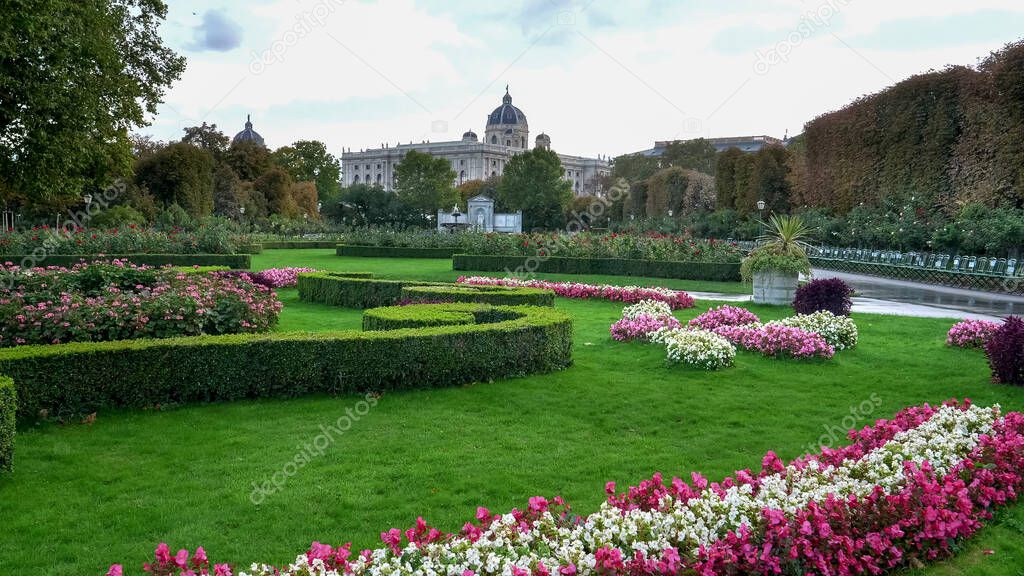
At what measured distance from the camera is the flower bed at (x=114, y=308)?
293 inches

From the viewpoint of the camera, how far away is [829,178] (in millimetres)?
32375

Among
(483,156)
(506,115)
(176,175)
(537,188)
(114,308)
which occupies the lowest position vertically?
(114,308)

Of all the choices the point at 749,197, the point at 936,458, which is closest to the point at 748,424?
the point at 936,458

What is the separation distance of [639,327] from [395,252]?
814 inches

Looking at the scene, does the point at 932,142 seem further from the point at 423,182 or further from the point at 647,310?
the point at 423,182

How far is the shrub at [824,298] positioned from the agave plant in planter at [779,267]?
2309 mm

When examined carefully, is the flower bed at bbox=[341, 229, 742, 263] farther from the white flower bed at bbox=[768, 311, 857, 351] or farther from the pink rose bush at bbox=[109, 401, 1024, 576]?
the pink rose bush at bbox=[109, 401, 1024, 576]

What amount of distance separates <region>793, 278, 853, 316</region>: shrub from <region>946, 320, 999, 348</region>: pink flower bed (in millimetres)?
1866

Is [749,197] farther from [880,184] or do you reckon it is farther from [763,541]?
[763,541]

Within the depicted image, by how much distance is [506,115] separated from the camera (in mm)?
118812

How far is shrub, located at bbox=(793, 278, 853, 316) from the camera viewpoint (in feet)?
37.6

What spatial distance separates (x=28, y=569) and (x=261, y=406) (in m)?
2.82

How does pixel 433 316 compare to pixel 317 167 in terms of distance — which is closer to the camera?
pixel 433 316

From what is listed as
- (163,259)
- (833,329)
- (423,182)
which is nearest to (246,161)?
(423,182)
